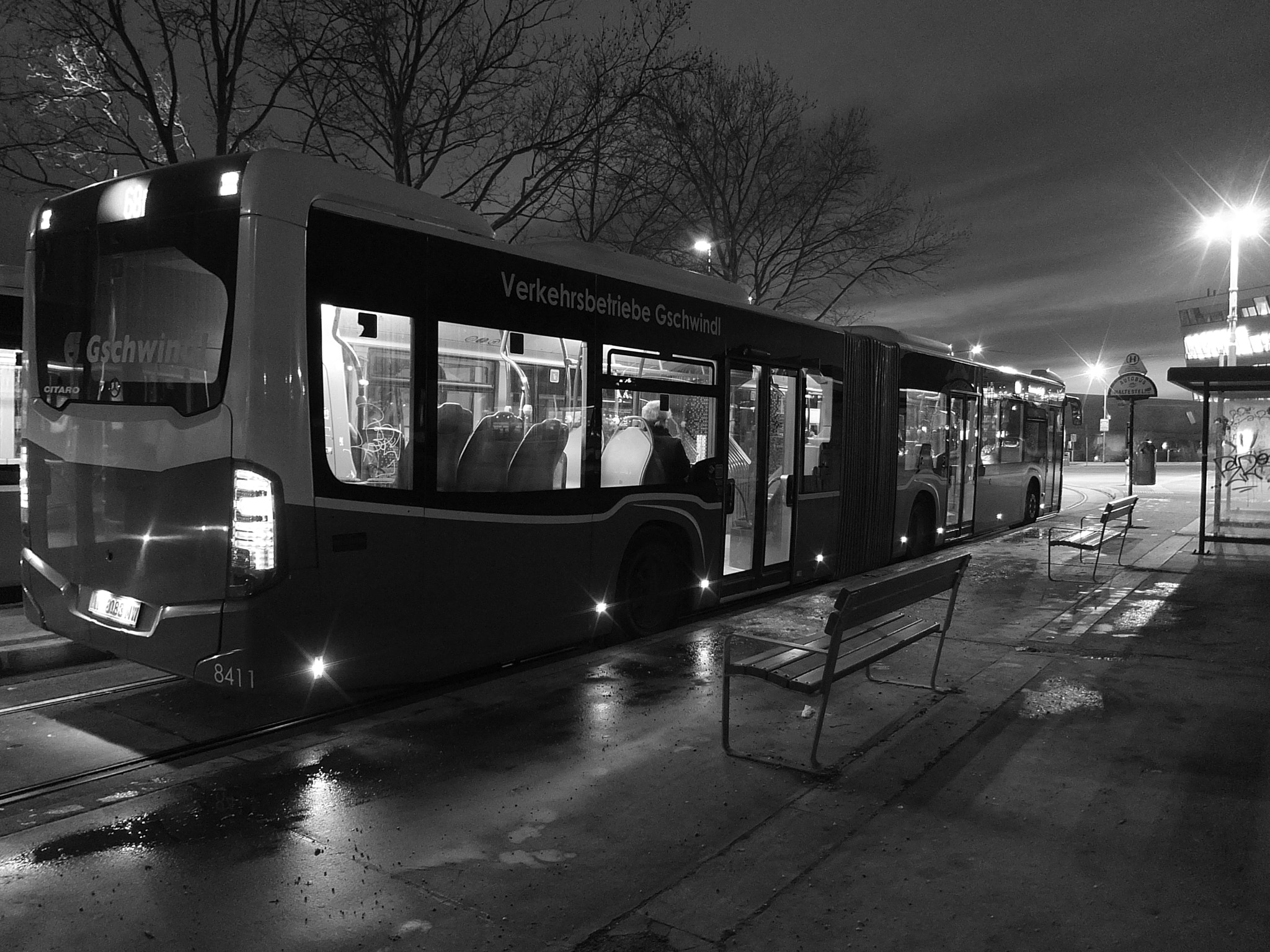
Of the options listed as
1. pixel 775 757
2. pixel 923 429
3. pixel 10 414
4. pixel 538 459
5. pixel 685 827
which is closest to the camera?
pixel 685 827

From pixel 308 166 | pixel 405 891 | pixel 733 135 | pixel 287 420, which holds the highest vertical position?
pixel 733 135

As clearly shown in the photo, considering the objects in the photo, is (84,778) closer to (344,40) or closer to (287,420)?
(287,420)

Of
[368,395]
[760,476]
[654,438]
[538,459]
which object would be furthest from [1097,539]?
[368,395]

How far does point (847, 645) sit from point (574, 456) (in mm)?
2466

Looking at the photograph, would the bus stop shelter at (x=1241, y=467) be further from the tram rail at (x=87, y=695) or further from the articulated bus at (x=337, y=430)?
the tram rail at (x=87, y=695)

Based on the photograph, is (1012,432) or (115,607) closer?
(115,607)

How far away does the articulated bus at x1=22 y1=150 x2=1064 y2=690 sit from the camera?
17.0ft

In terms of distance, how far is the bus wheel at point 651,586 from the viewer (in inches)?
322

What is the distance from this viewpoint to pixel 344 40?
15.6 m

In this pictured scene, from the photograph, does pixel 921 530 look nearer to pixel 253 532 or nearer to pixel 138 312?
pixel 253 532

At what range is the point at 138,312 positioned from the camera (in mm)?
5594

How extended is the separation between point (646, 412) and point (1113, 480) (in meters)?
35.4

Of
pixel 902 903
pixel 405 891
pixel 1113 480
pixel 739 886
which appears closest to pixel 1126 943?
pixel 902 903

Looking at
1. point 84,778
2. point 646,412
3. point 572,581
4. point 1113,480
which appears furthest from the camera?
point 1113,480
